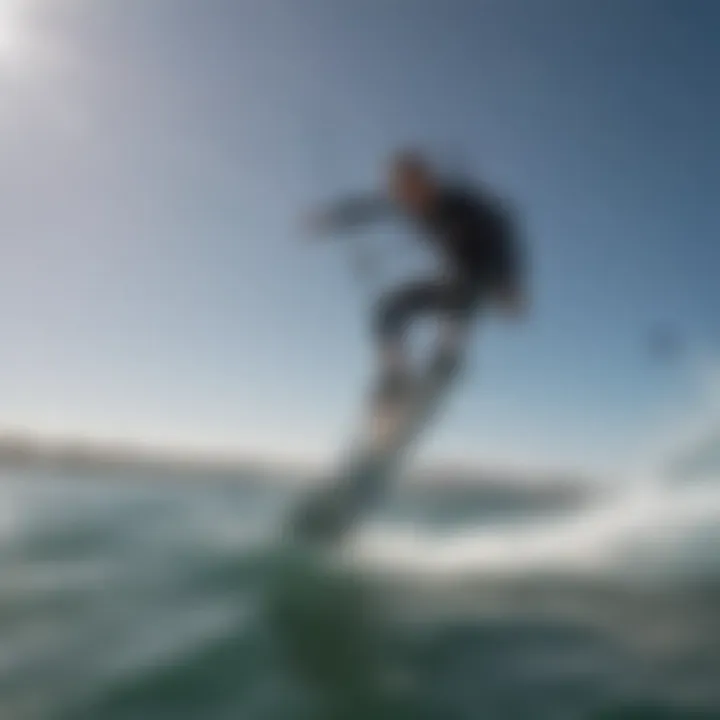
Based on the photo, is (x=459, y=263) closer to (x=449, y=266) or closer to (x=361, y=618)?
(x=449, y=266)

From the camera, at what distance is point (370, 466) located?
756 cm

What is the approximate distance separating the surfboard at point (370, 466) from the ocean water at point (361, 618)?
0.28m

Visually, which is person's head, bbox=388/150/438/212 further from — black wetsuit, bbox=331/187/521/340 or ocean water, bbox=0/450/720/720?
ocean water, bbox=0/450/720/720

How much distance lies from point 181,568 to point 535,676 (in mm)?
3186

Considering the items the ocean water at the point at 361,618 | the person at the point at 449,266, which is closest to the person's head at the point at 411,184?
the person at the point at 449,266

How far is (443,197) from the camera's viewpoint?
717 centimetres

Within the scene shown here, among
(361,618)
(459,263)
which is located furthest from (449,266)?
(361,618)

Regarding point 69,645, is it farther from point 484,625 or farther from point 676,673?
point 676,673

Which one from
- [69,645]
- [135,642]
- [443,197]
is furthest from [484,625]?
[443,197]

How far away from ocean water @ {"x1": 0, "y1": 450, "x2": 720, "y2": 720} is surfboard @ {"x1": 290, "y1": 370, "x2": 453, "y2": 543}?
281 mm

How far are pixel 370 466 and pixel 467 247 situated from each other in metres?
2.20

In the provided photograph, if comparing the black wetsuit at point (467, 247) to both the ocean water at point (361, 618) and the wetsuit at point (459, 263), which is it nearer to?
the wetsuit at point (459, 263)

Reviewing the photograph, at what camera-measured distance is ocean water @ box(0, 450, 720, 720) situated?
174 inches

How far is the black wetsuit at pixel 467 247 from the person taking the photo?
7.13m
